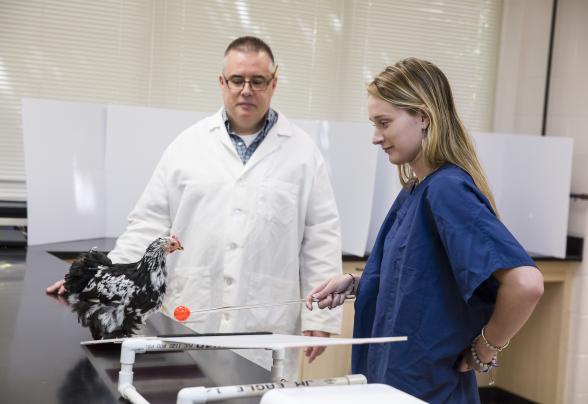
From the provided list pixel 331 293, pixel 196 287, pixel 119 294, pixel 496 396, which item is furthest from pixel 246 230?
pixel 496 396

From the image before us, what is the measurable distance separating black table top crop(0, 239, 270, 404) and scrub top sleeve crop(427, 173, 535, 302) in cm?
39

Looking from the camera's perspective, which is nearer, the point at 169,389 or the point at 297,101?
the point at 169,389

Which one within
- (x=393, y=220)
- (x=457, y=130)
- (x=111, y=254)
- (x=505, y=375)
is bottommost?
(x=505, y=375)

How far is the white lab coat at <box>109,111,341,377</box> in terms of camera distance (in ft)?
7.89

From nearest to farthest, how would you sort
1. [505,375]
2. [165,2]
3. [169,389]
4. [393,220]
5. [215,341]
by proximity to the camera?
1. [215,341]
2. [169,389]
3. [393,220]
4. [165,2]
5. [505,375]

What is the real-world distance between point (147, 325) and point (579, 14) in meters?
3.25

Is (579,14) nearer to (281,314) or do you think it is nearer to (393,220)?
(281,314)

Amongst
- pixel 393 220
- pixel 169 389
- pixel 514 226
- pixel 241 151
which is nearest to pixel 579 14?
pixel 514 226

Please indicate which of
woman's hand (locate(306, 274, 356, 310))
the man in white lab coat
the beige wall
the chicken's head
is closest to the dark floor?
the beige wall

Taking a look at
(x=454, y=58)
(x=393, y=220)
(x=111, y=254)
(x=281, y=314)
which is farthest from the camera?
(x=454, y=58)

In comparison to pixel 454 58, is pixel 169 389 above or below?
below

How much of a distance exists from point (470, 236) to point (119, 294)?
66cm

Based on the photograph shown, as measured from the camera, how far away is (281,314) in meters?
2.43

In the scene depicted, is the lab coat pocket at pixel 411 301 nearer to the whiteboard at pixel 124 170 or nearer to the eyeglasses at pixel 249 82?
the eyeglasses at pixel 249 82
